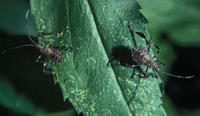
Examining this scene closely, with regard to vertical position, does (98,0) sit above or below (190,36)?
above

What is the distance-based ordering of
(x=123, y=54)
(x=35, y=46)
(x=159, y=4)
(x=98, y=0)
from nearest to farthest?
(x=98, y=0) < (x=123, y=54) < (x=35, y=46) < (x=159, y=4)

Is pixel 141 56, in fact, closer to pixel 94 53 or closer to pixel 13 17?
pixel 94 53

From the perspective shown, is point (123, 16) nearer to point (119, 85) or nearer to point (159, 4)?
point (119, 85)

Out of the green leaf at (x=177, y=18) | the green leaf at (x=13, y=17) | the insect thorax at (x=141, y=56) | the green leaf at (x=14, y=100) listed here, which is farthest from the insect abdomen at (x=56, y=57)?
the green leaf at (x=177, y=18)

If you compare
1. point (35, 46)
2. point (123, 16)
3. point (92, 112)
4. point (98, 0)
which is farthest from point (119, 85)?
point (35, 46)

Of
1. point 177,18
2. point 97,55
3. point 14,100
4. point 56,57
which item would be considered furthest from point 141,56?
point 14,100

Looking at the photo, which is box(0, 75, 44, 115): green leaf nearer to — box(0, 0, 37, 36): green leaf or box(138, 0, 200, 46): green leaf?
box(0, 0, 37, 36): green leaf
